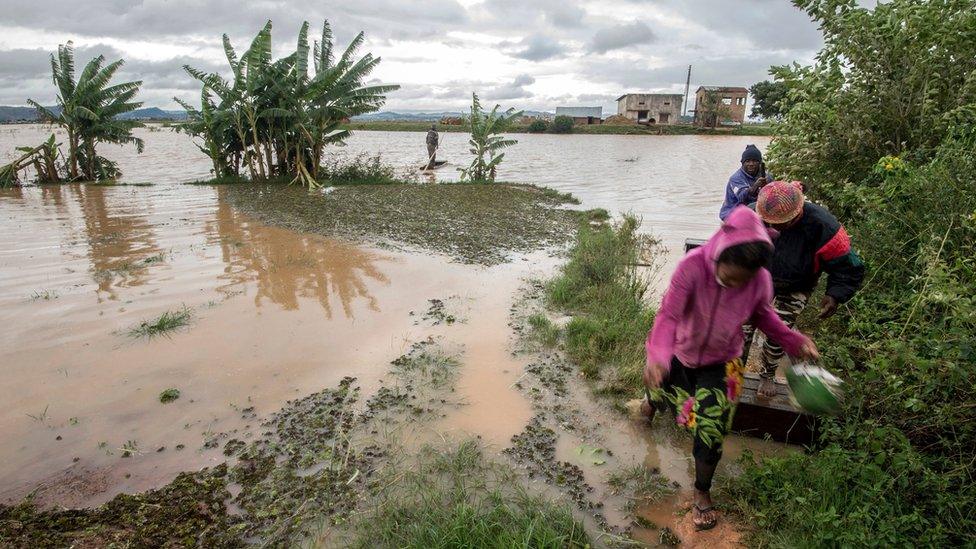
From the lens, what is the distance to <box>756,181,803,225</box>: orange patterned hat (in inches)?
121

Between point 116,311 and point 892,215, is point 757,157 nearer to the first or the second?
point 892,215

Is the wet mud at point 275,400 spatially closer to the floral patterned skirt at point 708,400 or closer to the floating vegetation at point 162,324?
the floating vegetation at point 162,324

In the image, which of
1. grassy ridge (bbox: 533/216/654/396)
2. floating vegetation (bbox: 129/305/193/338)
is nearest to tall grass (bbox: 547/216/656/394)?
grassy ridge (bbox: 533/216/654/396)

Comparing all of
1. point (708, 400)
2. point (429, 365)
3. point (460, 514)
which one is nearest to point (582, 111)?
point (429, 365)

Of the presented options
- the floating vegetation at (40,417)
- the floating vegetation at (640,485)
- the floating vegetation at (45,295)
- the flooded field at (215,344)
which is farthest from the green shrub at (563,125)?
the floating vegetation at (40,417)

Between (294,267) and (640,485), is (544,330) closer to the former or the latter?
(640,485)

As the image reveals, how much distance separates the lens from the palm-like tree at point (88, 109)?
1440 centimetres

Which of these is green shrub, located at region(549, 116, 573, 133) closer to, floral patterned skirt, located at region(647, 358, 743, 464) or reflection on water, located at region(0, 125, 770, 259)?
reflection on water, located at region(0, 125, 770, 259)

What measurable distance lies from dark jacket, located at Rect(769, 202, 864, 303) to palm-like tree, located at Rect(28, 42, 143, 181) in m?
17.6

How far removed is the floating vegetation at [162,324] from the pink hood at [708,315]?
460 cm

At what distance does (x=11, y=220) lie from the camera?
389 inches

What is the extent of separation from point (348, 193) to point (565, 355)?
11003 millimetres

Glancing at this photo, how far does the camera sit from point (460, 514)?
2.57 metres

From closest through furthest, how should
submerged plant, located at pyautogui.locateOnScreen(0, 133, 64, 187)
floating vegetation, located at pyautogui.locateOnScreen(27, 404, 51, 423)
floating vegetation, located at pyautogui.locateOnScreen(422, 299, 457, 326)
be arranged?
floating vegetation, located at pyautogui.locateOnScreen(27, 404, 51, 423), floating vegetation, located at pyautogui.locateOnScreen(422, 299, 457, 326), submerged plant, located at pyautogui.locateOnScreen(0, 133, 64, 187)
